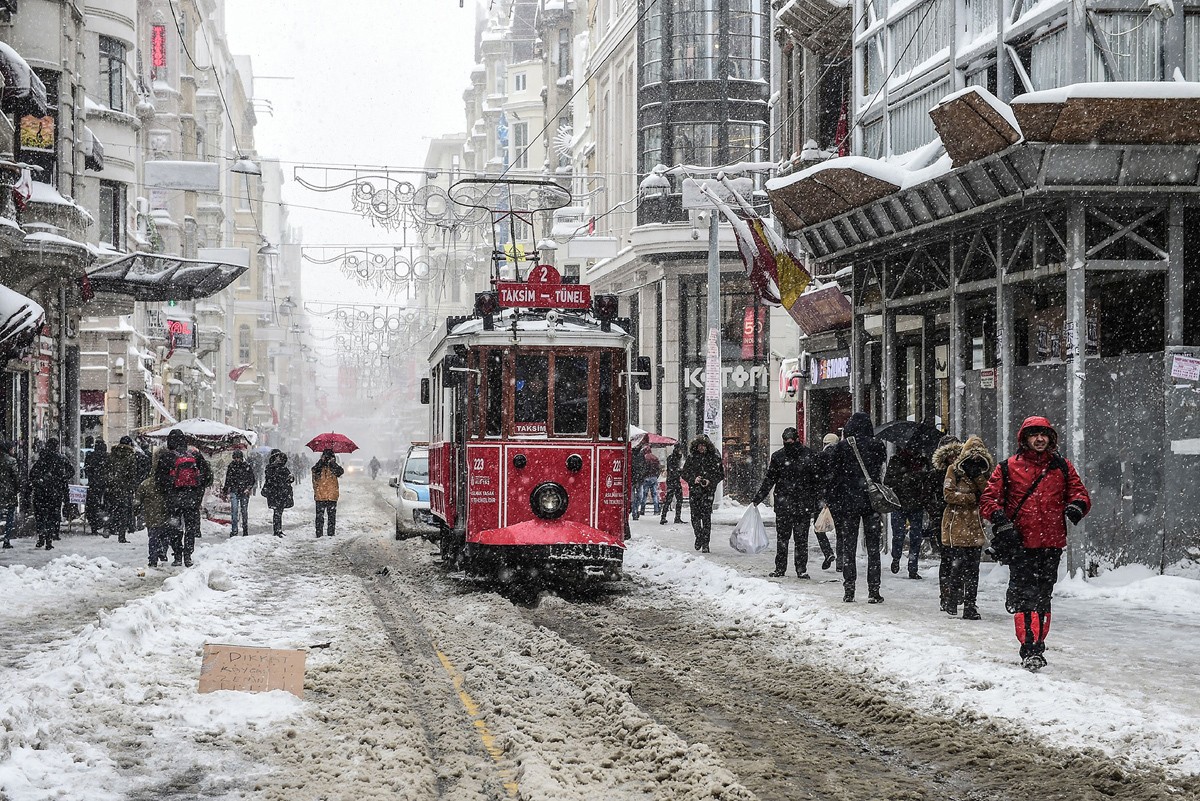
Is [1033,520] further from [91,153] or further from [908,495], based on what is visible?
[91,153]

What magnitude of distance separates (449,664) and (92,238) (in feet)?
96.4

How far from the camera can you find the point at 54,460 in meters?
24.4

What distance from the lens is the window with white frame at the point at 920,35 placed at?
2162 cm

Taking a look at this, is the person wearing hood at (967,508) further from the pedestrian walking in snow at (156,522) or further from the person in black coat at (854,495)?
the pedestrian walking in snow at (156,522)

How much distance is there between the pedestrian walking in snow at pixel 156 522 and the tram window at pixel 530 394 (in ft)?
19.7

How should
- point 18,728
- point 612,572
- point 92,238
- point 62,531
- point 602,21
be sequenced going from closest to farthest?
point 18,728 < point 612,572 < point 62,531 < point 92,238 < point 602,21

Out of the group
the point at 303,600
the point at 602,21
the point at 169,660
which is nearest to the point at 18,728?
the point at 169,660

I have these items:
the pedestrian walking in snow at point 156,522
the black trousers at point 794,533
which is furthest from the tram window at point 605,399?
the pedestrian walking in snow at point 156,522

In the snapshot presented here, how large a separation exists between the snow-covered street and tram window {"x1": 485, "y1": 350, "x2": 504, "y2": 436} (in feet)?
6.44

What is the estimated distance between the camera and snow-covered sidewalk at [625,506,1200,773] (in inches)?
340

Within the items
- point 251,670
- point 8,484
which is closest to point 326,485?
point 8,484

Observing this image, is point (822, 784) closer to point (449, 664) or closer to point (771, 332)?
point (449, 664)

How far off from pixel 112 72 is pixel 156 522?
2394 centimetres

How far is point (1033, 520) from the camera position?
10.5 m
